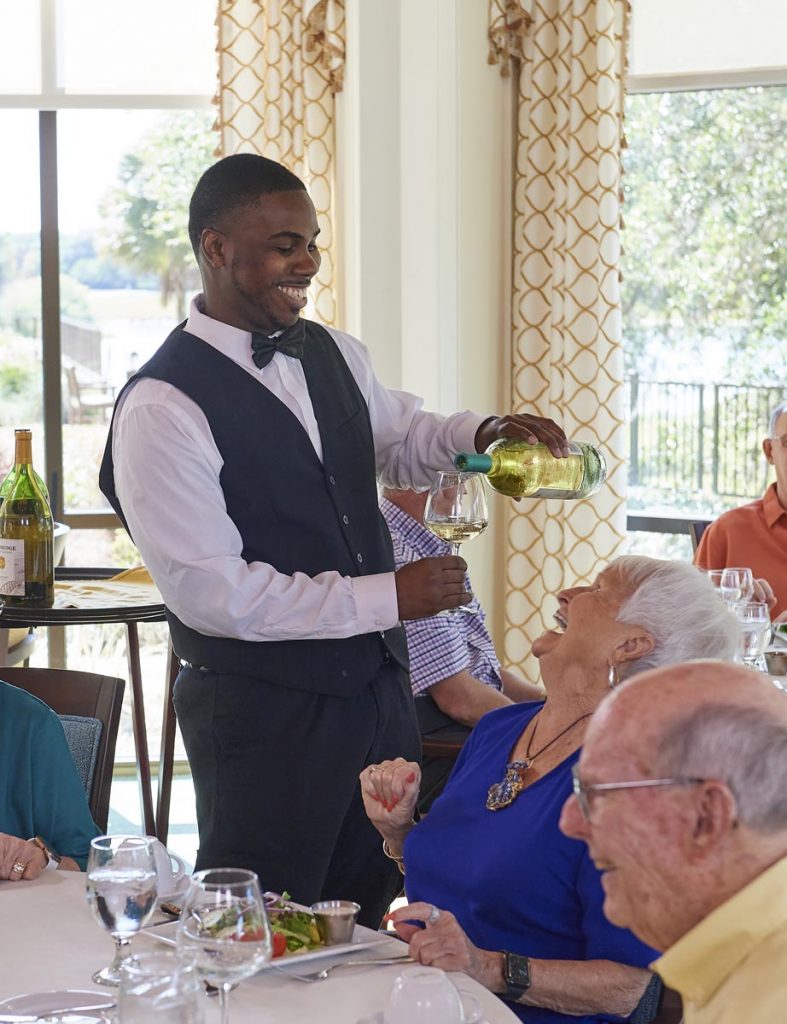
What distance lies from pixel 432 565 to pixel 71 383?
3154 millimetres

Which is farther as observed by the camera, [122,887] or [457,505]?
[457,505]

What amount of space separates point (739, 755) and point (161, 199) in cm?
423

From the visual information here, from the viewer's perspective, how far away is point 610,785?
3.43 ft

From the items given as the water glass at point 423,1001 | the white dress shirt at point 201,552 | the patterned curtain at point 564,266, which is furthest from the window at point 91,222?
the water glass at point 423,1001

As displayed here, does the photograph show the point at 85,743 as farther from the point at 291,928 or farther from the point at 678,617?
the point at 678,617

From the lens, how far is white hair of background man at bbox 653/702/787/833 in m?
0.99

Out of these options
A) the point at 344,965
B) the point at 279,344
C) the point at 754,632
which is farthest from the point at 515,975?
the point at 754,632

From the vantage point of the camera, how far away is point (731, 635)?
1767mm

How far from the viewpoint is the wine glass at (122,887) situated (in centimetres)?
129

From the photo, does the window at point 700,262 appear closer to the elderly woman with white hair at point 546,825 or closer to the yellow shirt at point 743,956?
the elderly woman with white hair at point 546,825

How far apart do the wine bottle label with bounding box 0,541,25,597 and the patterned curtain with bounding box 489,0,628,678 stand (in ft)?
6.33

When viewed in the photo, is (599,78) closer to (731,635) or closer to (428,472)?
(428,472)

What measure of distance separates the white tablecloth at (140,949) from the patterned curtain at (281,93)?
3190 millimetres

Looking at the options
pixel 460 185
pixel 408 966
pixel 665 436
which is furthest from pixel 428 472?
pixel 665 436
